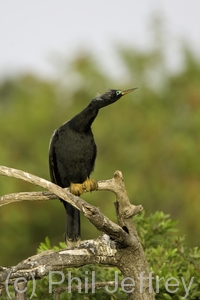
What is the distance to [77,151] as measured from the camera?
6.95 m

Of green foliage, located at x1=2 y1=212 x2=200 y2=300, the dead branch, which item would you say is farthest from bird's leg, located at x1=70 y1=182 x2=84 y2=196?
the dead branch

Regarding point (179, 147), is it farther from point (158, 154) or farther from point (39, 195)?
point (39, 195)

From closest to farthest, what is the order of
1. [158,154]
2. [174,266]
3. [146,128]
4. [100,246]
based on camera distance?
[100,246] < [174,266] < [158,154] < [146,128]

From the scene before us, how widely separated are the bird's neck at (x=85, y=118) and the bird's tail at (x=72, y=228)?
0.81m

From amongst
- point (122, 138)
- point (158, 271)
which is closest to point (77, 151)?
point (158, 271)

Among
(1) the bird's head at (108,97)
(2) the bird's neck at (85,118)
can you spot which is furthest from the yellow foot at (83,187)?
(1) the bird's head at (108,97)

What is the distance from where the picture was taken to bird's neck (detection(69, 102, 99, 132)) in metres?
6.79

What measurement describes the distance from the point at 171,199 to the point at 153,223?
14.9 meters

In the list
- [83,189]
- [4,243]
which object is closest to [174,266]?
[83,189]

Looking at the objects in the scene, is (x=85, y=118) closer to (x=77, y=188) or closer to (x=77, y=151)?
(x=77, y=151)

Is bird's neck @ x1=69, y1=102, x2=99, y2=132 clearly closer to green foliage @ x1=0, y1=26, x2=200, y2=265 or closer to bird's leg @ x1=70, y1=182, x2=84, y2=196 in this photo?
bird's leg @ x1=70, y1=182, x2=84, y2=196

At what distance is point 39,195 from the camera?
17.3 ft

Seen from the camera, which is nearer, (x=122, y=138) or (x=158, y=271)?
(x=158, y=271)

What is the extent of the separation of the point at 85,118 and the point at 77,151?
35 centimetres
